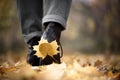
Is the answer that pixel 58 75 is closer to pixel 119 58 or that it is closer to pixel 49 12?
pixel 49 12

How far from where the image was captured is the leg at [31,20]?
6.04 feet

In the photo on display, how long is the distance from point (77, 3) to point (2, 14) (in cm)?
27

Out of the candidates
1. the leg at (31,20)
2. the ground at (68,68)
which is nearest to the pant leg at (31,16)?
the leg at (31,20)

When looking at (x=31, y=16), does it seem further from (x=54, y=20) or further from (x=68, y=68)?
(x=68, y=68)

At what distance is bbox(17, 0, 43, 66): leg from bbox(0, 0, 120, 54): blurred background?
0.05 metres

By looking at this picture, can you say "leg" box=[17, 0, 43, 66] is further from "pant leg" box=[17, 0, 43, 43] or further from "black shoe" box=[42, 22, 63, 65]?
"black shoe" box=[42, 22, 63, 65]

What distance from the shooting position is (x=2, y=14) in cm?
188

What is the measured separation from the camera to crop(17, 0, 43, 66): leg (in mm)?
1842

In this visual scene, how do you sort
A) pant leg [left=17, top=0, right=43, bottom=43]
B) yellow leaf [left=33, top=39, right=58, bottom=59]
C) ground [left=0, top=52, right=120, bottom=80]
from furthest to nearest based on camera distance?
pant leg [left=17, top=0, right=43, bottom=43] → yellow leaf [left=33, top=39, right=58, bottom=59] → ground [left=0, top=52, right=120, bottom=80]

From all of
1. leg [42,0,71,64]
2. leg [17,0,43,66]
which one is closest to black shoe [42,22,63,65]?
leg [42,0,71,64]

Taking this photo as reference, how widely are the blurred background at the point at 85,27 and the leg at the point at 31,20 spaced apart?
0.18 feet

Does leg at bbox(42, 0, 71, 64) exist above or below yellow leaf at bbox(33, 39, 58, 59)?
above

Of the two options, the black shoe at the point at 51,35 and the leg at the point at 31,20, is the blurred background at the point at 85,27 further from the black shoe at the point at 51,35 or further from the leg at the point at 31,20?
the black shoe at the point at 51,35

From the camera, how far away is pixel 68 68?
5.54ft
